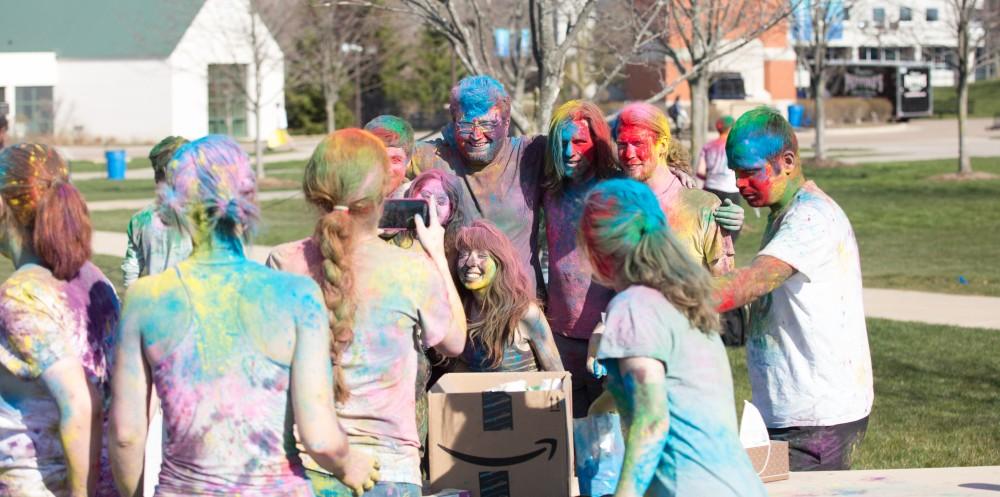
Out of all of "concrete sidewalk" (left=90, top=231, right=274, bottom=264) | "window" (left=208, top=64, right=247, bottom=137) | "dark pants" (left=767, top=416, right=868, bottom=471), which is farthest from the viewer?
"window" (left=208, top=64, right=247, bottom=137)

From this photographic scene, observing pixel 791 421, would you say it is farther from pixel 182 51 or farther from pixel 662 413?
pixel 182 51

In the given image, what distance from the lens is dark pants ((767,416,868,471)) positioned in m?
4.46

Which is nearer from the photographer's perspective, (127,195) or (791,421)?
(791,421)

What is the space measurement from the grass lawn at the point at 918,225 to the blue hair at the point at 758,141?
9.34 m

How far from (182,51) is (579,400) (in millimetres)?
42116

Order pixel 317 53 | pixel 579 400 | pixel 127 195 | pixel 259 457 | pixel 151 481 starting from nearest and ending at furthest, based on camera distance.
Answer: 1. pixel 259 457
2. pixel 151 481
3. pixel 579 400
4. pixel 127 195
5. pixel 317 53

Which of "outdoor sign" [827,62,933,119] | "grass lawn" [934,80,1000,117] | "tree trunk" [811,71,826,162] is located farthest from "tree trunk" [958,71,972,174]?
"grass lawn" [934,80,1000,117]

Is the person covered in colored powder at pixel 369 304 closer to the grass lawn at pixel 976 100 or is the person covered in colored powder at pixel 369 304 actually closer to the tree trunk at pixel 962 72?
the tree trunk at pixel 962 72

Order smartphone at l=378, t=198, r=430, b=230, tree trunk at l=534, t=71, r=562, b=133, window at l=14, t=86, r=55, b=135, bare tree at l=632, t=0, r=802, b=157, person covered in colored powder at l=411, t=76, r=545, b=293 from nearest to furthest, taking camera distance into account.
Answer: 1. smartphone at l=378, t=198, r=430, b=230
2. person covered in colored powder at l=411, t=76, r=545, b=293
3. tree trunk at l=534, t=71, r=562, b=133
4. bare tree at l=632, t=0, r=802, b=157
5. window at l=14, t=86, r=55, b=135

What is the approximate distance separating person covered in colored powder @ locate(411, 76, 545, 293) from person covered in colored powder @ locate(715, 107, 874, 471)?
1.11 metres

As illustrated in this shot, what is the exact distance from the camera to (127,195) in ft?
85.5

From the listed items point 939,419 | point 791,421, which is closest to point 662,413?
point 791,421

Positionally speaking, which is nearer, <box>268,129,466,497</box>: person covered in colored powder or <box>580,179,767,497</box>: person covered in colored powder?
<box>580,179,767,497</box>: person covered in colored powder

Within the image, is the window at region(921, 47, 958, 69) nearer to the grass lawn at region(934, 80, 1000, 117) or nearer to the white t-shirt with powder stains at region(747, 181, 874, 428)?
the grass lawn at region(934, 80, 1000, 117)
